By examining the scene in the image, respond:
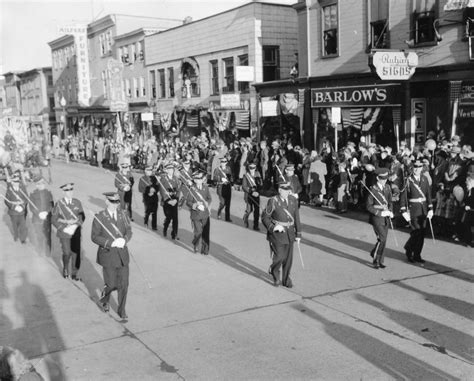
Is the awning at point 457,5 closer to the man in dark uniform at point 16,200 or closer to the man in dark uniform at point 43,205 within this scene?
the man in dark uniform at point 43,205

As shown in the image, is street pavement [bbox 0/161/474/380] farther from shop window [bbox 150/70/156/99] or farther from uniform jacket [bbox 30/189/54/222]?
shop window [bbox 150/70/156/99]

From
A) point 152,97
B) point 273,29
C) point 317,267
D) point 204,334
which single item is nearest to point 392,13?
point 273,29

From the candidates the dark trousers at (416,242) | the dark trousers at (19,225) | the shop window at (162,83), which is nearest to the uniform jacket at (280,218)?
the dark trousers at (416,242)

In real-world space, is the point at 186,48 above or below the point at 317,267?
above

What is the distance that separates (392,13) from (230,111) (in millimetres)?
11176

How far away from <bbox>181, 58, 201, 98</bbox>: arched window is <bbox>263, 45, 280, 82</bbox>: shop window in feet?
17.5

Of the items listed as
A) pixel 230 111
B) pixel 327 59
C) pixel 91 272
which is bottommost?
pixel 91 272

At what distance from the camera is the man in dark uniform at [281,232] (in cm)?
992

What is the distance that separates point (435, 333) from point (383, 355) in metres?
1.10

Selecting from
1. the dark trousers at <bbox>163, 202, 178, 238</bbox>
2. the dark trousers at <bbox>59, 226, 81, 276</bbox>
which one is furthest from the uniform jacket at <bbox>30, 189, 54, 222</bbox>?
the dark trousers at <bbox>163, 202, 178, 238</bbox>

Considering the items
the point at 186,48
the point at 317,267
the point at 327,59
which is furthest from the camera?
the point at 186,48

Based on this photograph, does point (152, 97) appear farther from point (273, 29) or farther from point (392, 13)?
point (392, 13)

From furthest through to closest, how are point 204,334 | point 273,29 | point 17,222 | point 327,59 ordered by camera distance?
point 273,29, point 327,59, point 17,222, point 204,334

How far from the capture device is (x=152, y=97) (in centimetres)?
3841
